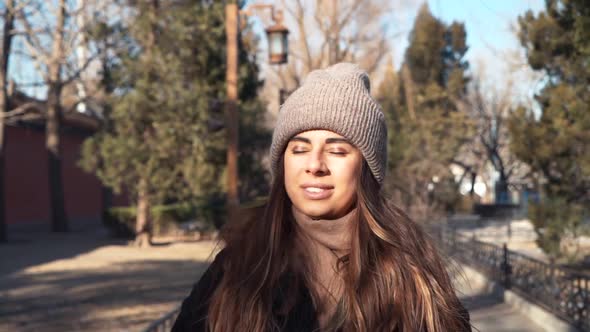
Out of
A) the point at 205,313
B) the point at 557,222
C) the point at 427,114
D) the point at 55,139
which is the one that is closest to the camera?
the point at 205,313

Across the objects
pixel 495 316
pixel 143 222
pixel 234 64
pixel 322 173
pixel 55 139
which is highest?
pixel 234 64

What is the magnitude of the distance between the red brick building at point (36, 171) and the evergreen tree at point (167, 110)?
4032 mm

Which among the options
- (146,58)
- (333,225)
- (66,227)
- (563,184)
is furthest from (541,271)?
(66,227)

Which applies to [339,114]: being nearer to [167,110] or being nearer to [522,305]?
[522,305]

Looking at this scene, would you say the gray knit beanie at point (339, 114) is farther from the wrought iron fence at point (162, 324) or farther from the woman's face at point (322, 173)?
the wrought iron fence at point (162, 324)

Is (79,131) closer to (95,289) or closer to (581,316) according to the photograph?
(95,289)

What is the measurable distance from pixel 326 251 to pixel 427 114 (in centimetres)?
2835

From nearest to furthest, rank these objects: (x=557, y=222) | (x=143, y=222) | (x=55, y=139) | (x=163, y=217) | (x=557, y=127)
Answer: (x=557, y=127) → (x=557, y=222) → (x=143, y=222) → (x=163, y=217) → (x=55, y=139)

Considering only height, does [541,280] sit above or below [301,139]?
below

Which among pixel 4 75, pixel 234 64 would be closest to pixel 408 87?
pixel 4 75

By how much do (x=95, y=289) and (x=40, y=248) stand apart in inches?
313

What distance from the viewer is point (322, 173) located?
197 centimetres

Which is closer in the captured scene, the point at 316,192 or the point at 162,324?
the point at 316,192

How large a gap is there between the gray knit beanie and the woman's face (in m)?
0.03
